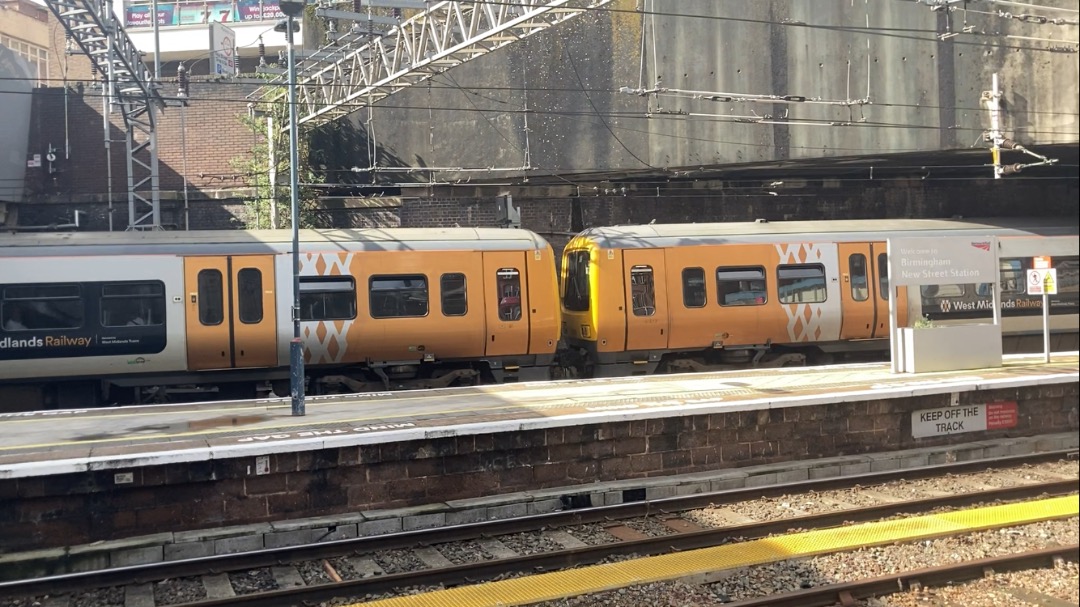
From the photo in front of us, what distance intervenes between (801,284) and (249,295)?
988cm

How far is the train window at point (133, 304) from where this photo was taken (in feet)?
47.2

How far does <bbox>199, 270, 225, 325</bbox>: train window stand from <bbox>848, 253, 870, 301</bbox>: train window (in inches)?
447

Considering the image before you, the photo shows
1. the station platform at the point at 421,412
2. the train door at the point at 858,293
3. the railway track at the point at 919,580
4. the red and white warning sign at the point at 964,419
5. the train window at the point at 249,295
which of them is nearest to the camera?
the railway track at the point at 919,580

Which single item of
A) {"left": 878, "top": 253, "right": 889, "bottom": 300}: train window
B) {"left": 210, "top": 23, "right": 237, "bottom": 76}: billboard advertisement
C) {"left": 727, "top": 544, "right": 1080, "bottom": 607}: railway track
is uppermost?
{"left": 210, "top": 23, "right": 237, "bottom": 76}: billboard advertisement

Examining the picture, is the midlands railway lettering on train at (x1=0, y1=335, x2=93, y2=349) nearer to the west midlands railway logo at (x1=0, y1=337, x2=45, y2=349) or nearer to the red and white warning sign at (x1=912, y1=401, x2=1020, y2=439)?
the west midlands railway logo at (x1=0, y1=337, x2=45, y2=349)

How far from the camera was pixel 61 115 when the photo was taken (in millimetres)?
22469

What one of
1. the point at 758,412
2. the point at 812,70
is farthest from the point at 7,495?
the point at 812,70

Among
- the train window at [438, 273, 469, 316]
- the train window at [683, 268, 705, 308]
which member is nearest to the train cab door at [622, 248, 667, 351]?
the train window at [683, 268, 705, 308]

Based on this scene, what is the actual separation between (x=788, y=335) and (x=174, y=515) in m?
11.8

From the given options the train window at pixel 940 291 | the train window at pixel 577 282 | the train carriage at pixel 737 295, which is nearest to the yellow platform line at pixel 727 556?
the train carriage at pixel 737 295

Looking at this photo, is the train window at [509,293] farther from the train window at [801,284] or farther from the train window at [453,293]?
the train window at [801,284]

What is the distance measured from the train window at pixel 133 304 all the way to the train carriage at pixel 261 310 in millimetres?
16

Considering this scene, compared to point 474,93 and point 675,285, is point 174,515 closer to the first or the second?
point 675,285

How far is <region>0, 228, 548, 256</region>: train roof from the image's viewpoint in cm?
1436
